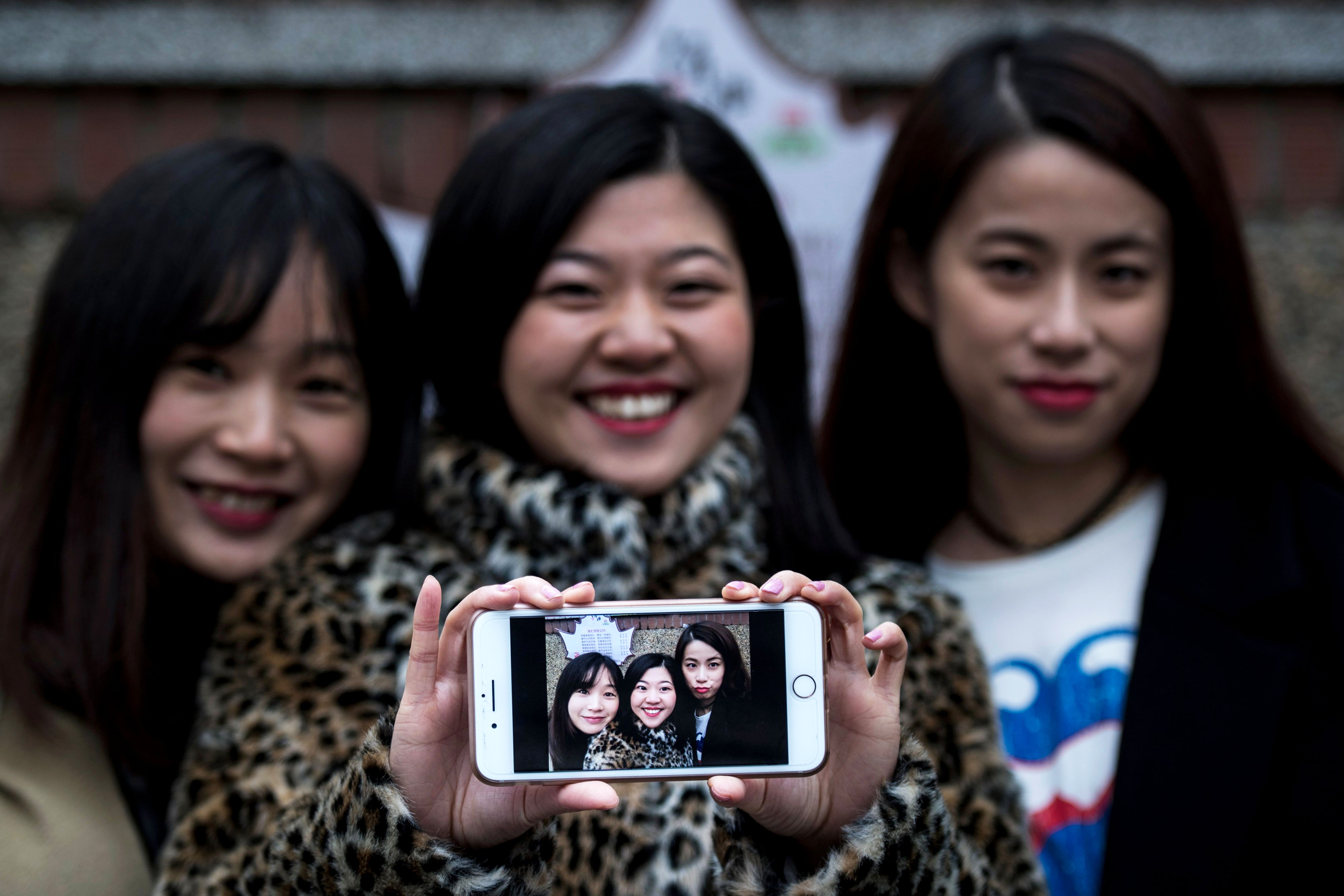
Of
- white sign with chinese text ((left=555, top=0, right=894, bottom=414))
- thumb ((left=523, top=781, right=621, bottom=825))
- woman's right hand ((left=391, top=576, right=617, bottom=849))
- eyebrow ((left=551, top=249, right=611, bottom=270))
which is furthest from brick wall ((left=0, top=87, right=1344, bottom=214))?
thumb ((left=523, top=781, right=621, bottom=825))

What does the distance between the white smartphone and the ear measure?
44.9 inches

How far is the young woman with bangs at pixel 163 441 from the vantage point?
198 cm

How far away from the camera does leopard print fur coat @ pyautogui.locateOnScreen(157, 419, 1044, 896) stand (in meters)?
1.46

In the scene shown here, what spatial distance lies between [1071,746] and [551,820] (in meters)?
1.00

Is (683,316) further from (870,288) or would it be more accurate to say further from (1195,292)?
(1195,292)

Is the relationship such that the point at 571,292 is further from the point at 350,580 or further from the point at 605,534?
the point at 350,580

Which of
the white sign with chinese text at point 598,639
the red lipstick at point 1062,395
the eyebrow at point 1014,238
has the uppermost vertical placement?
the eyebrow at point 1014,238

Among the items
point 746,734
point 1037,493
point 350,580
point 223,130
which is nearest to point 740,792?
point 746,734

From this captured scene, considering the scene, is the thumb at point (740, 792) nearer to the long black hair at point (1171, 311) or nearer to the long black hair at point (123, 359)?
the long black hair at point (123, 359)

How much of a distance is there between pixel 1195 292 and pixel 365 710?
1.66 metres

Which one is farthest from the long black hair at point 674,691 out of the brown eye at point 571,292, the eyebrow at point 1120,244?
the eyebrow at point 1120,244

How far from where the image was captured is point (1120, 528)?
7.47ft

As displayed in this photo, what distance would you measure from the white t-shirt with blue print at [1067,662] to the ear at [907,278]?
1.71 ft

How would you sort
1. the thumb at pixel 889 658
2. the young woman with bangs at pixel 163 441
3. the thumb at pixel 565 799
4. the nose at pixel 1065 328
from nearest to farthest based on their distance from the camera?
1. the thumb at pixel 565 799
2. the thumb at pixel 889 658
3. the young woman with bangs at pixel 163 441
4. the nose at pixel 1065 328
